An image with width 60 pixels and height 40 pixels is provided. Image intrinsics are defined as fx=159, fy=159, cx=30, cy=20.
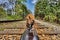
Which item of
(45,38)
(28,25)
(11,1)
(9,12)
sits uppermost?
(11,1)

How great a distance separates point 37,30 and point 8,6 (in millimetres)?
455

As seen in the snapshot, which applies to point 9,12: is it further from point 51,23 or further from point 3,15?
point 51,23

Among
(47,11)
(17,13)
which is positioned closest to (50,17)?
(47,11)

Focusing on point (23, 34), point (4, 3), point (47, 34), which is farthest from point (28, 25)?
point (4, 3)

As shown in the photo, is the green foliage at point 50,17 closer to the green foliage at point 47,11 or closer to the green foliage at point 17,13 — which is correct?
the green foliage at point 47,11

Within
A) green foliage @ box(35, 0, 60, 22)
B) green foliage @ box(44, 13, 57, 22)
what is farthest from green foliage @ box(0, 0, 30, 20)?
green foliage @ box(44, 13, 57, 22)

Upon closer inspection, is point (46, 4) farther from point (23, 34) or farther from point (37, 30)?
point (23, 34)

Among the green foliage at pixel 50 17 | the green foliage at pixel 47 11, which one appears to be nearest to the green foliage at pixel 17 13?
the green foliage at pixel 47 11

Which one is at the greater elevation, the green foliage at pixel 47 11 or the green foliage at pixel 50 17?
the green foliage at pixel 47 11

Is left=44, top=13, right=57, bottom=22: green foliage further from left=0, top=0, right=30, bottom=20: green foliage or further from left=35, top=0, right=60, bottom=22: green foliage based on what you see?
left=0, top=0, right=30, bottom=20: green foliage

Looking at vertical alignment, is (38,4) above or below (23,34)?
above

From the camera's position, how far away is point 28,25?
1849mm

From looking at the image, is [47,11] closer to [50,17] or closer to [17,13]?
[50,17]

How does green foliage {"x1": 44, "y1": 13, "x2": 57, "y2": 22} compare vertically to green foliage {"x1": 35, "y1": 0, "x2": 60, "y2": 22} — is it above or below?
below
